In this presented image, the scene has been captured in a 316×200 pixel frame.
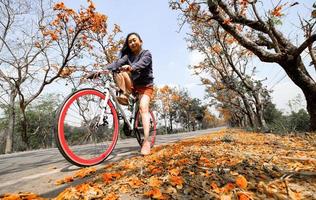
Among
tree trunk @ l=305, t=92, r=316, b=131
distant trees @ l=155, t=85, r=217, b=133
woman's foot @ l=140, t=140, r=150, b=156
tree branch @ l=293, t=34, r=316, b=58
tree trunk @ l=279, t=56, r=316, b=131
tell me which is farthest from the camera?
distant trees @ l=155, t=85, r=217, b=133

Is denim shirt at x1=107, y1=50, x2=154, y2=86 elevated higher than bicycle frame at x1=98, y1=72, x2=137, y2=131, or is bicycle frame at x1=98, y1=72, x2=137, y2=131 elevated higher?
denim shirt at x1=107, y1=50, x2=154, y2=86

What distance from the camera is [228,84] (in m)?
17.5

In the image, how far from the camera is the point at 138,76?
369cm

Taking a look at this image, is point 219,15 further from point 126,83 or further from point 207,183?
point 207,183

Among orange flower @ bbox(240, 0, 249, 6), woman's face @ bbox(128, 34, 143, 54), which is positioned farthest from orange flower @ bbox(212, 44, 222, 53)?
woman's face @ bbox(128, 34, 143, 54)

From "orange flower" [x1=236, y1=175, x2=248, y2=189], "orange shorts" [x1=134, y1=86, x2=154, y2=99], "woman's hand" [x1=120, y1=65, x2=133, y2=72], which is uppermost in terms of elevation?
"woman's hand" [x1=120, y1=65, x2=133, y2=72]

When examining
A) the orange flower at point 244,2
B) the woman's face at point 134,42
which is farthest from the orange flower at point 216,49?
the woman's face at point 134,42

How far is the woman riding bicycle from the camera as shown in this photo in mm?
3447

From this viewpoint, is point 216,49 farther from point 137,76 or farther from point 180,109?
point 180,109

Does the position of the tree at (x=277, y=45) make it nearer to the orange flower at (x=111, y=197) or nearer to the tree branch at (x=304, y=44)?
the tree branch at (x=304, y=44)

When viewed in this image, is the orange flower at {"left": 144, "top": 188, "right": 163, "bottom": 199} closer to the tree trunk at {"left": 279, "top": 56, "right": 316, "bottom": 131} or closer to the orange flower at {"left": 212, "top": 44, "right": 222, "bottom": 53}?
the tree trunk at {"left": 279, "top": 56, "right": 316, "bottom": 131}

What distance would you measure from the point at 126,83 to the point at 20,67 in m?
18.8

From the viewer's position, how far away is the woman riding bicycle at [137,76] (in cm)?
345

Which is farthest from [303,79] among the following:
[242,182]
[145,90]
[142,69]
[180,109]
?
[180,109]
